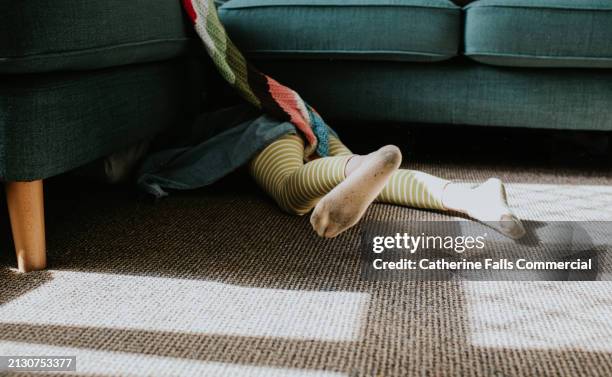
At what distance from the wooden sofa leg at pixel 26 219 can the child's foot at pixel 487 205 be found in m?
0.61

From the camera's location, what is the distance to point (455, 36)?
1334mm

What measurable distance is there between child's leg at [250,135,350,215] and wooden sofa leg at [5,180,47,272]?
374 mm

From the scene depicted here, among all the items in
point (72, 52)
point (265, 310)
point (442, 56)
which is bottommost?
point (265, 310)

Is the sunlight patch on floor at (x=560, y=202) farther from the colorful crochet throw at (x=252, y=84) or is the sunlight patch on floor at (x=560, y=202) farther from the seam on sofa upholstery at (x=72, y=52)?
the seam on sofa upholstery at (x=72, y=52)

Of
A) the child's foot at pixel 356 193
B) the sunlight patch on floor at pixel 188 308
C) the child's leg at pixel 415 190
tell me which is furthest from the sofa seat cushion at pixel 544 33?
the sunlight patch on floor at pixel 188 308

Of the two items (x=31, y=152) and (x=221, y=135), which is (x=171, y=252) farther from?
(x=221, y=135)

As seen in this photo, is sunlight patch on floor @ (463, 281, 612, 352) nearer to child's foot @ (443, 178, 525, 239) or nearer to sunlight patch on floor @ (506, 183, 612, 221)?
child's foot @ (443, 178, 525, 239)

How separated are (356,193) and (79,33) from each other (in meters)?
0.40

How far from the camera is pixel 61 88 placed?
82 centimetres

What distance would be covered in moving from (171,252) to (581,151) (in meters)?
1.16

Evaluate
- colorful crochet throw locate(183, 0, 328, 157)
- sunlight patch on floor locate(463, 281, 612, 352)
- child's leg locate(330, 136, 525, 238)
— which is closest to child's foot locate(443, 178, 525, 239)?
child's leg locate(330, 136, 525, 238)

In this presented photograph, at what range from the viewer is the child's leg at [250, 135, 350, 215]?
96 centimetres

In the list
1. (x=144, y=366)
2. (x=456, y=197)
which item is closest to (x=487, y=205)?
(x=456, y=197)

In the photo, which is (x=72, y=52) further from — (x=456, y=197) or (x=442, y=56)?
(x=442, y=56)
